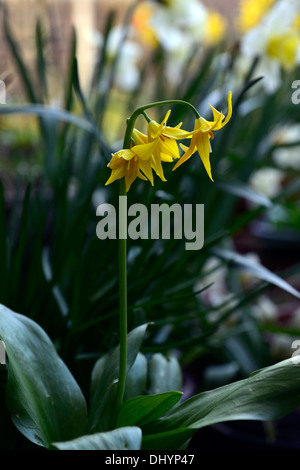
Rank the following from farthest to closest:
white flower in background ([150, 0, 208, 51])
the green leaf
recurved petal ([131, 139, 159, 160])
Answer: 1. white flower in background ([150, 0, 208, 51])
2. the green leaf
3. recurved petal ([131, 139, 159, 160])

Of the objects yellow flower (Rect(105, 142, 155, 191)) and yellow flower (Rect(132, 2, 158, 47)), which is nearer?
yellow flower (Rect(105, 142, 155, 191))

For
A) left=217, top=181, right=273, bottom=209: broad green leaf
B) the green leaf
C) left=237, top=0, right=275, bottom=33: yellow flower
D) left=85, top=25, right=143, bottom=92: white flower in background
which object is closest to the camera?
the green leaf

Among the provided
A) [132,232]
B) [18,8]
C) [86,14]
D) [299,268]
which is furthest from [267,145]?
[86,14]

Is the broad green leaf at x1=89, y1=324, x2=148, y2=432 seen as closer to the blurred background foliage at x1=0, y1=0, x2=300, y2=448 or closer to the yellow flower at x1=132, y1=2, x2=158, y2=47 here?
the blurred background foliage at x1=0, y1=0, x2=300, y2=448

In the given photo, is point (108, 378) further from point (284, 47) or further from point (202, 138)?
point (284, 47)

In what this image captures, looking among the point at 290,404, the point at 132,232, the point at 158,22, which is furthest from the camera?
the point at 158,22

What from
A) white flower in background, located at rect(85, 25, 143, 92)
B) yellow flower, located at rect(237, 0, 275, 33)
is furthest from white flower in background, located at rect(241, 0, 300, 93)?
yellow flower, located at rect(237, 0, 275, 33)
